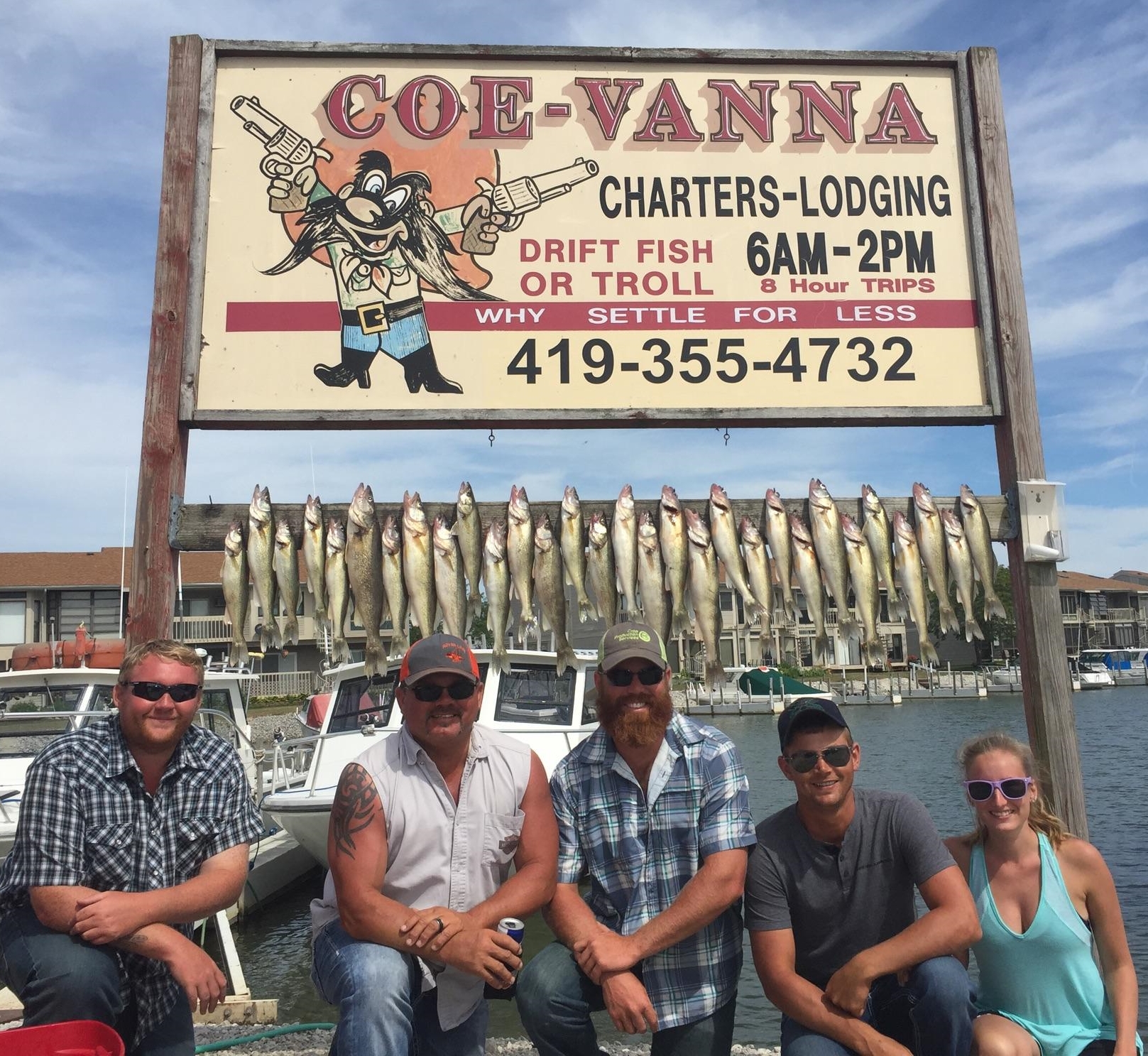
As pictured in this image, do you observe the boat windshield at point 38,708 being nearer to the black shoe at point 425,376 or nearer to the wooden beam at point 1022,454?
the black shoe at point 425,376

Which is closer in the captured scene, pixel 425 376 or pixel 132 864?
pixel 132 864

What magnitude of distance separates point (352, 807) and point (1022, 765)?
1.87 metres

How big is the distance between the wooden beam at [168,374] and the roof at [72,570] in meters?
29.7

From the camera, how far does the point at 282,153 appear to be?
3672 mm

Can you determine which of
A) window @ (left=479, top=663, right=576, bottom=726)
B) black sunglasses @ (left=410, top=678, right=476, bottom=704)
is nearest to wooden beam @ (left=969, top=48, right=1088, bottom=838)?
black sunglasses @ (left=410, top=678, right=476, bottom=704)

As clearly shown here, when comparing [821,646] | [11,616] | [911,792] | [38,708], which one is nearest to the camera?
[821,646]

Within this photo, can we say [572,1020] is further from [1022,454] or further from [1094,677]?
[1094,677]

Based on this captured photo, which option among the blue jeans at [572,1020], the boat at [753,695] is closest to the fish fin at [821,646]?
the blue jeans at [572,1020]

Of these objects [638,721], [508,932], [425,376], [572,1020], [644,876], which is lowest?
[572,1020]

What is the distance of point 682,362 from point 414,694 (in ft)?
5.43

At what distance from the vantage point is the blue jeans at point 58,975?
7.43ft

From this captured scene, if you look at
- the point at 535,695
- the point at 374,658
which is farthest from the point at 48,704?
the point at 374,658

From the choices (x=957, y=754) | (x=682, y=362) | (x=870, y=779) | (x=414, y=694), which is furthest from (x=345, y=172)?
(x=870, y=779)

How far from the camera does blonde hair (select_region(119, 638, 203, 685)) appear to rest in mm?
2586
